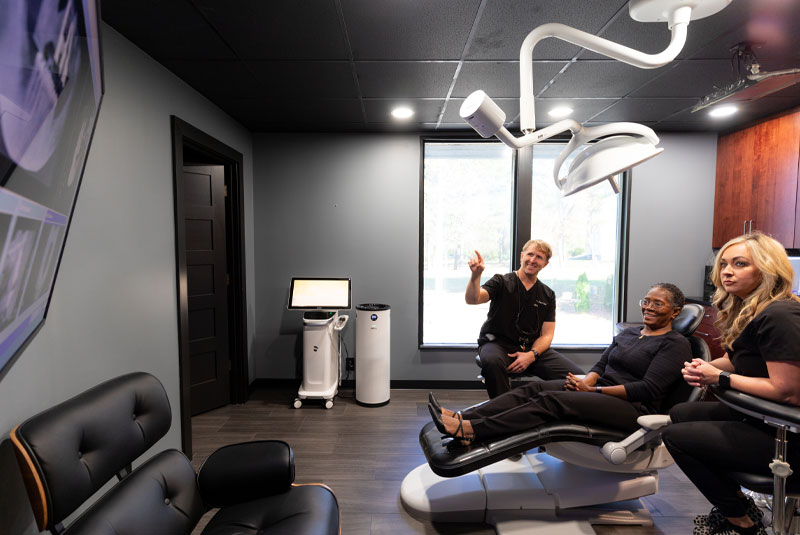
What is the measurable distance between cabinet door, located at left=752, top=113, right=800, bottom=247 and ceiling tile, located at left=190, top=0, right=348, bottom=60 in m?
3.29

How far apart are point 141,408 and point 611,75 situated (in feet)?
9.88

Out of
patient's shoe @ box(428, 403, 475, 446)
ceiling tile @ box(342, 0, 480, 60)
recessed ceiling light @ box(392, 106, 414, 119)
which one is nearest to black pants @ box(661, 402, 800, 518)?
patient's shoe @ box(428, 403, 475, 446)

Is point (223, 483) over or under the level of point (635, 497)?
over

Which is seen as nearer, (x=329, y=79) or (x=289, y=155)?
(x=329, y=79)

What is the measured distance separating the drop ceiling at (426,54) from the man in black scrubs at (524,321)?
114 centimetres

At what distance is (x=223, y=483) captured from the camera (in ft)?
4.68

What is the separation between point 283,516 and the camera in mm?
1356

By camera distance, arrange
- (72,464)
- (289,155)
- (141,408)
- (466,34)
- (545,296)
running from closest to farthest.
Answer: (72,464)
(141,408)
(466,34)
(545,296)
(289,155)

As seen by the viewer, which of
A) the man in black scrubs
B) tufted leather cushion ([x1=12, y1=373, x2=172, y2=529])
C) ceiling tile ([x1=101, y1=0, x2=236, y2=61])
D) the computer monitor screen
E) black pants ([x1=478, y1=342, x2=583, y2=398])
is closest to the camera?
tufted leather cushion ([x1=12, y1=373, x2=172, y2=529])

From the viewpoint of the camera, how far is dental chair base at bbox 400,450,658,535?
6.44ft

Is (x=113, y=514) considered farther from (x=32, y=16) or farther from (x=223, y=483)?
(x=32, y=16)

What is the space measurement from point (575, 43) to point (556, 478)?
2.02 m

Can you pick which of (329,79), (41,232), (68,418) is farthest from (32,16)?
(329,79)

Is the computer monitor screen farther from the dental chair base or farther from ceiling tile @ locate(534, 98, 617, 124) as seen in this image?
ceiling tile @ locate(534, 98, 617, 124)
